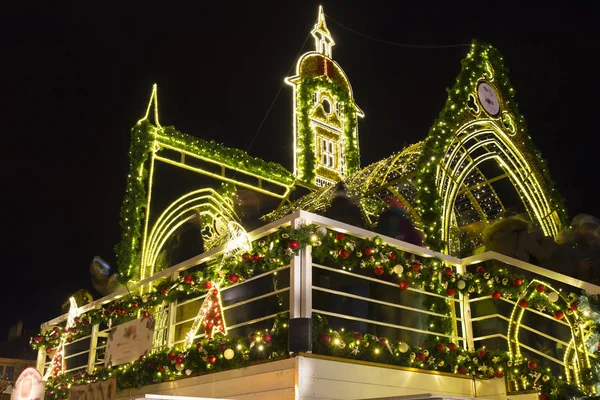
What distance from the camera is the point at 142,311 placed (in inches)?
321

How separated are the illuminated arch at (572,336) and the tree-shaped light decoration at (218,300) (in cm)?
338

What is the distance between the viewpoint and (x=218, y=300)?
6746 mm

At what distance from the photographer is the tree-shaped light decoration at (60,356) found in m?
9.86

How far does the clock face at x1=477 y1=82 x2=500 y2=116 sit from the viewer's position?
10.4 metres

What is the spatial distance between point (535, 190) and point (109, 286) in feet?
33.5

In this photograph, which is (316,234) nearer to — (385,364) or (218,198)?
(385,364)

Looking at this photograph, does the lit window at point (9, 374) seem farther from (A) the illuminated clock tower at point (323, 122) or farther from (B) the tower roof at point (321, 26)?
(B) the tower roof at point (321, 26)

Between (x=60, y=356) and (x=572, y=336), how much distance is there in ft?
26.4

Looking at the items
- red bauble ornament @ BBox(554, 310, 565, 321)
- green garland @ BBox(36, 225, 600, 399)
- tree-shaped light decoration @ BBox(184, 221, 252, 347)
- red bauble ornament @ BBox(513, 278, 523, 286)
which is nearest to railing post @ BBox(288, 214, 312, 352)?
green garland @ BBox(36, 225, 600, 399)

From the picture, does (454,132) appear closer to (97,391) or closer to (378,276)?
(378,276)

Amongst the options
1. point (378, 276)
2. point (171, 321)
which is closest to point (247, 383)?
point (378, 276)

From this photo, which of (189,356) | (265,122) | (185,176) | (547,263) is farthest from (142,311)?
(265,122)

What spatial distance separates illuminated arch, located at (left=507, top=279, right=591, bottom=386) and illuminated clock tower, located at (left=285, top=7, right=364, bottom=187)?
772 centimetres

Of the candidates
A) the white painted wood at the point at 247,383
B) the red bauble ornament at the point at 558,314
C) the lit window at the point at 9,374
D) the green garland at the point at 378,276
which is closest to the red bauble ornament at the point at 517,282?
the green garland at the point at 378,276
